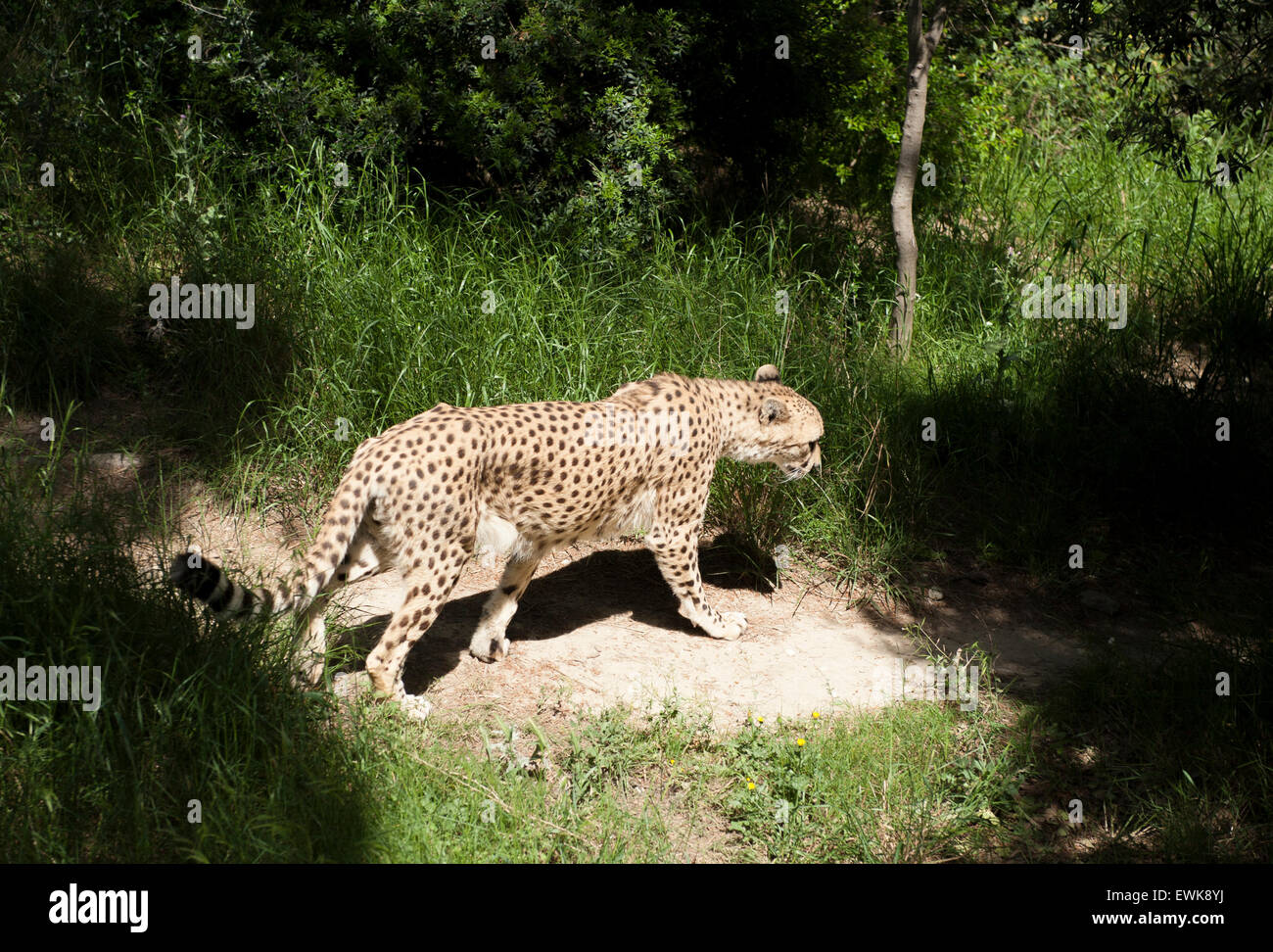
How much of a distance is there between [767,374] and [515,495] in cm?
171

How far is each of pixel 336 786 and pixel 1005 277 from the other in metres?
5.64

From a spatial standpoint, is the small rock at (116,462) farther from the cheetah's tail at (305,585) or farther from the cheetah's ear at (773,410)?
the cheetah's ear at (773,410)

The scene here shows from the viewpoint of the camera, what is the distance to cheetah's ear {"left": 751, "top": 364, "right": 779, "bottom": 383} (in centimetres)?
575

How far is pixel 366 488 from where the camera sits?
4.21 m

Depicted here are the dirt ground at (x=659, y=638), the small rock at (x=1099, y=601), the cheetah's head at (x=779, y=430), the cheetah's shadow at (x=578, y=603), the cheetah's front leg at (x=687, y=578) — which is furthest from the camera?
the small rock at (x=1099, y=601)

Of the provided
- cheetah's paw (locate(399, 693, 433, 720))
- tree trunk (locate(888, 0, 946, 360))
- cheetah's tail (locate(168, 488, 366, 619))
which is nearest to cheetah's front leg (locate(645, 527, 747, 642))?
cheetah's paw (locate(399, 693, 433, 720))

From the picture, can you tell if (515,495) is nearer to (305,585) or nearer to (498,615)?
(498,615)

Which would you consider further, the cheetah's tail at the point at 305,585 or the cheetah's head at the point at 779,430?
the cheetah's head at the point at 779,430

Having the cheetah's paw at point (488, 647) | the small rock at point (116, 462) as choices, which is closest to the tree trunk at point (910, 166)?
the cheetah's paw at point (488, 647)

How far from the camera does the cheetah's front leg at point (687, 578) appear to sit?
523 centimetres

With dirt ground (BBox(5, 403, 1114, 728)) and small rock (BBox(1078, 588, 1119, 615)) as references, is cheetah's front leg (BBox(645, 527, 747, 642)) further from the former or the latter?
small rock (BBox(1078, 588, 1119, 615))

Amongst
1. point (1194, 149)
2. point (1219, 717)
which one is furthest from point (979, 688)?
point (1194, 149)

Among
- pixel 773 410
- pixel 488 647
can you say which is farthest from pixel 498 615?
pixel 773 410

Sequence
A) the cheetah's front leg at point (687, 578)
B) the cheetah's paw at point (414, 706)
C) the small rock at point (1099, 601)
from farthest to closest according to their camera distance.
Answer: the small rock at point (1099, 601) < the cheetah's front leg at point (687, 578) < the cheetah's paw at point (414, 706)
